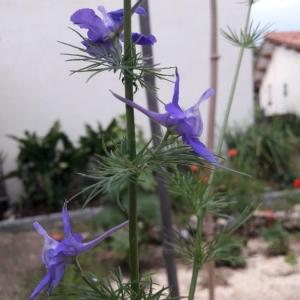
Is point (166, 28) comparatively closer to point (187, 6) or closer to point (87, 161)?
point (187, 6)

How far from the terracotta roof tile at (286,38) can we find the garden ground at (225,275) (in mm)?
511

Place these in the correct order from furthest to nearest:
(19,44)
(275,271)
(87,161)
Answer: (87,161)
(275,271)
(19,44)

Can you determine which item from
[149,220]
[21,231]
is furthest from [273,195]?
[21,231]

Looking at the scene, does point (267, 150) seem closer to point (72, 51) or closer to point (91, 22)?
point (72, 51)

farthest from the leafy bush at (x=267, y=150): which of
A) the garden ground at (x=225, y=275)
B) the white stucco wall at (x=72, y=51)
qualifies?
the white stucco wall at (x=72, y=51)

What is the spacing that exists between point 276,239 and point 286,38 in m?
0.84

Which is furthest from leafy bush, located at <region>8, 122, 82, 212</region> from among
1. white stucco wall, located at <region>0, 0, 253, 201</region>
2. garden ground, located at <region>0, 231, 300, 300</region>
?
white stucco wall, located at <region>0, 0, 253, 201</region>

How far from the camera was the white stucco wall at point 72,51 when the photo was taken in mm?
687

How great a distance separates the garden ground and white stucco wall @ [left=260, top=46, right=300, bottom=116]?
1.52 feet

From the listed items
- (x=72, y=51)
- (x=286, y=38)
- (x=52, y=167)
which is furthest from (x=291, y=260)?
(x=52, y=167)

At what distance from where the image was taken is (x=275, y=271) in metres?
1.33

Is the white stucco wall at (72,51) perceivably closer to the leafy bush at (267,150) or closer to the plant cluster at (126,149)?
the plant cluster at (126,149)

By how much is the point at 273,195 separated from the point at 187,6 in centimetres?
123

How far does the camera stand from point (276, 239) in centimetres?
155
